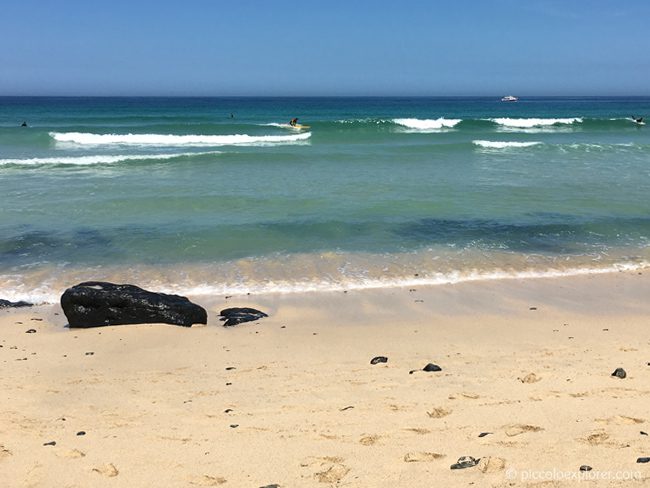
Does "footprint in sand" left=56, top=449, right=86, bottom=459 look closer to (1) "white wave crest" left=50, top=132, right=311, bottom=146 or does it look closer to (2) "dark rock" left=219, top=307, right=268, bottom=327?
(2) "dark rock" left=219, top=307, right=268, bottom=327

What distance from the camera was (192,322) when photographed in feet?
25.0

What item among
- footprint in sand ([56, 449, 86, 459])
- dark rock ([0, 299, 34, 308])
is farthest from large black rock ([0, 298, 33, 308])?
footprint in sand ([56, 449, 86, 459])

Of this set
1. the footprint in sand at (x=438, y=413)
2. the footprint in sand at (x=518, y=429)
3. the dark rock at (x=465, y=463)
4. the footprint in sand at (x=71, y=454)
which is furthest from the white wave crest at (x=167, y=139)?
the dark rock at (x=465, y=463)

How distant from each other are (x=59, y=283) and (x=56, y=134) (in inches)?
1162

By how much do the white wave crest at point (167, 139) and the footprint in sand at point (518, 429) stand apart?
29449mm

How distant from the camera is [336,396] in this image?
209 inches

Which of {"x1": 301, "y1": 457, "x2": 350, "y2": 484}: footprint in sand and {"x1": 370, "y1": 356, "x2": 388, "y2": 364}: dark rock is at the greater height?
{"x1": 301, "y1": 457, "x2": 350, "y2": 484}: footprint in sand

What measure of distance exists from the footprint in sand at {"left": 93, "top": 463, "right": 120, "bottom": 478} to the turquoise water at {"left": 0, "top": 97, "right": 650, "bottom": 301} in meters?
5.17

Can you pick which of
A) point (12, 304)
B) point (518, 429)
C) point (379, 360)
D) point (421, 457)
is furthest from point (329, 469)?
point (12, 304)

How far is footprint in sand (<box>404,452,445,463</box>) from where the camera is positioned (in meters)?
4.04

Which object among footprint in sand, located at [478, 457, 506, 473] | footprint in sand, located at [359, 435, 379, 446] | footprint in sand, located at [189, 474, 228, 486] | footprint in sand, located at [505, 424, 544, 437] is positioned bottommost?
footprint in sand, located at [189, 474, 228, 486]

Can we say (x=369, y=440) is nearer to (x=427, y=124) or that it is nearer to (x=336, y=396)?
(x=336, y=396)

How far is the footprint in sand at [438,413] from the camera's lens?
4.80m

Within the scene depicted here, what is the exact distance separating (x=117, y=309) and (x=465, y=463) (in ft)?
16.5
